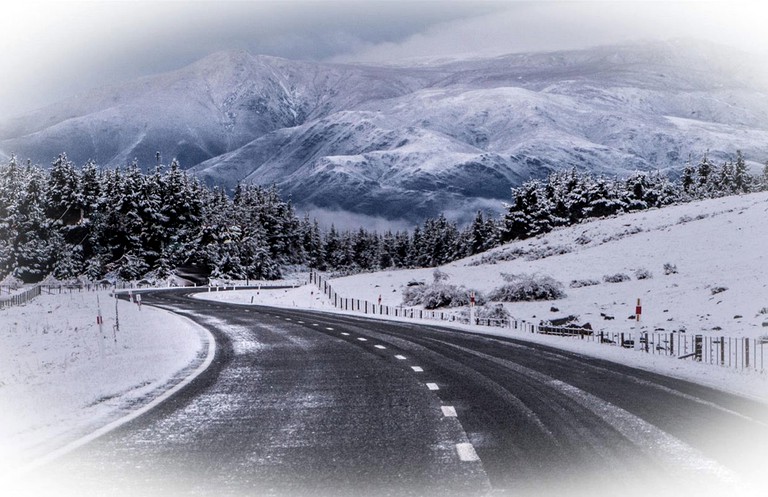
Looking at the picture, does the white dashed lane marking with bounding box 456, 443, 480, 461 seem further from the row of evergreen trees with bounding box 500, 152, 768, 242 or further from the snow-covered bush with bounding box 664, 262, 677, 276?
the row of evergreen trees with bounding box 500, 152, 768, 242

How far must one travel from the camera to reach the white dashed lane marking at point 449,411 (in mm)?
10649

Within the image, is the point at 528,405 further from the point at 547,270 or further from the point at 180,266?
the point at 180,266

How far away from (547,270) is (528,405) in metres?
55.0

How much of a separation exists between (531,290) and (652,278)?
765 cm

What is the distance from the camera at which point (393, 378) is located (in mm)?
14820

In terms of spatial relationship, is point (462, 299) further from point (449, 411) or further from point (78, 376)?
point (449, 411)

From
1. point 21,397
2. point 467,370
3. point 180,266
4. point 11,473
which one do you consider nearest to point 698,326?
point 467,370

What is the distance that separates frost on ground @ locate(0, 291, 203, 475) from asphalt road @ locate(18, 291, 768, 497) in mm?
694

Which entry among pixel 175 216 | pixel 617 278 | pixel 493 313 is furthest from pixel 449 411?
pixel 175 216

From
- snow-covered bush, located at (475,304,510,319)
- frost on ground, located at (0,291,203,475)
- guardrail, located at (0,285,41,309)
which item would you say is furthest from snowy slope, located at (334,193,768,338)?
guardrail, located at (0,285,41,309)

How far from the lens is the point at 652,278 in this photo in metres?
52.2

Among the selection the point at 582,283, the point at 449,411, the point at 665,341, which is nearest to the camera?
the point at 449,411

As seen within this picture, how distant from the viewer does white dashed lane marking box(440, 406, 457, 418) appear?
10.6m

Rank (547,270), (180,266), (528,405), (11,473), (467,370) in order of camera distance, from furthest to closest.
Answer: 1. (180,266)
2. (547,270)
3. (467,370)
4. (528,405)
5. (11,473)
